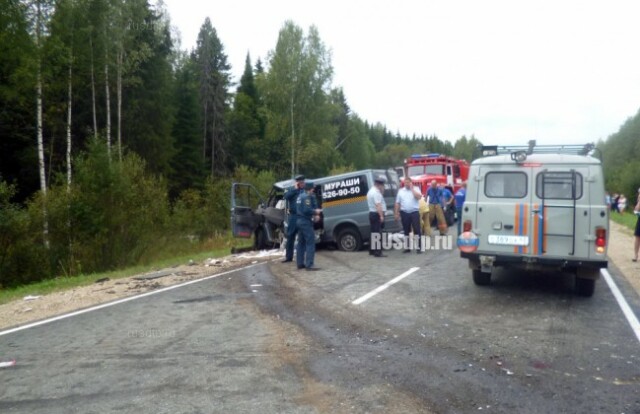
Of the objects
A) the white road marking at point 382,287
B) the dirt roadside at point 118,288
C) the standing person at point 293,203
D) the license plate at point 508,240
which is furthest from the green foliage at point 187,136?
the license plate at point 508,240

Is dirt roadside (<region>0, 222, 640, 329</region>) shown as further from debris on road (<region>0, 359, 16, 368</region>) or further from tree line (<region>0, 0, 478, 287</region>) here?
tree line (<region>0, 0, 478, 287</region>)

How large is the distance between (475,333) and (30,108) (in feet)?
78.2

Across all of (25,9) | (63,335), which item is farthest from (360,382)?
(25,9)

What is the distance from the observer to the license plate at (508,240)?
8062 millimetres

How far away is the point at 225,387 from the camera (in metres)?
4.73

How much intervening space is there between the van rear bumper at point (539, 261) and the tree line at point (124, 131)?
641cm

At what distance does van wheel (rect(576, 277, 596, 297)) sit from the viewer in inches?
320

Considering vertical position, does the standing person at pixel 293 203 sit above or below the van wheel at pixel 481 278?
above

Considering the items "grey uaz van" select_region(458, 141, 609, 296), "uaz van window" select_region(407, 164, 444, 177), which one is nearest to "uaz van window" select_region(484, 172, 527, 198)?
"grey uaz van" select_region(458, 141, 609, 296)

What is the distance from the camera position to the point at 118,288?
399 inches

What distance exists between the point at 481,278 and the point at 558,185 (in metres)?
1.96

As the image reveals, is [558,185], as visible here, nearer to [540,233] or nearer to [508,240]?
[540,233]

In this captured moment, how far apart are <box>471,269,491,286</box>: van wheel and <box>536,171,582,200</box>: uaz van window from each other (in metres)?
1.59

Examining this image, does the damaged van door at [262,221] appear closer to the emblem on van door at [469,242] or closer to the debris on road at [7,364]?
the emblem on van door at [469,242]
